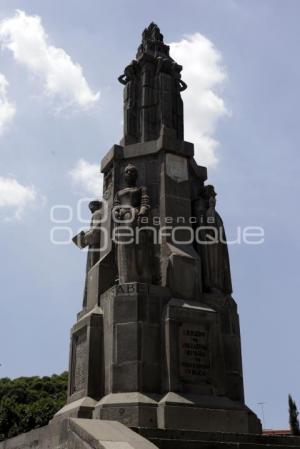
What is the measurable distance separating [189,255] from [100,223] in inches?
112

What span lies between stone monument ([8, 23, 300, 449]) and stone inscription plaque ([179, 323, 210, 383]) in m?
0.02

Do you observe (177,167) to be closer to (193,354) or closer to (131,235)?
(131,235)

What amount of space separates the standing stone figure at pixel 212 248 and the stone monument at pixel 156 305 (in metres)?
0.03

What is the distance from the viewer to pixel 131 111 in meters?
16.2

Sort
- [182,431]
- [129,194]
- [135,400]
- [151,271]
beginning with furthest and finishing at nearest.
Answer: [129,194] < [151,271] < [135,400] < [182,431]

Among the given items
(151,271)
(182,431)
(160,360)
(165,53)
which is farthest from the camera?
(165,53)

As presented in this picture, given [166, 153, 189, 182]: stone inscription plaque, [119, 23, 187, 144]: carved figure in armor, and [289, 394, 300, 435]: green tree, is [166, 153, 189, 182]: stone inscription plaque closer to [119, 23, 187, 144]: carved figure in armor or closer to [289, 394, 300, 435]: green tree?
[119, 23, 187, 144]: carved figure in armor


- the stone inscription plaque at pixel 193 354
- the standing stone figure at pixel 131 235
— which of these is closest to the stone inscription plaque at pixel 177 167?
the standing stone figure at pixel 131 235

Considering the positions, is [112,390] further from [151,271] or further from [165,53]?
[165,53]

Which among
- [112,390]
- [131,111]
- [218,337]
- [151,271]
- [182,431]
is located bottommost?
[182,431]

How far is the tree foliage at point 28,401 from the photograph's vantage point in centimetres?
3316

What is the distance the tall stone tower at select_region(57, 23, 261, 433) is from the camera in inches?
469

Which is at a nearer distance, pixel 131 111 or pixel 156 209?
pixel 156 209

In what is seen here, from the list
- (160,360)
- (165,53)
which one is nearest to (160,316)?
(160,360)
